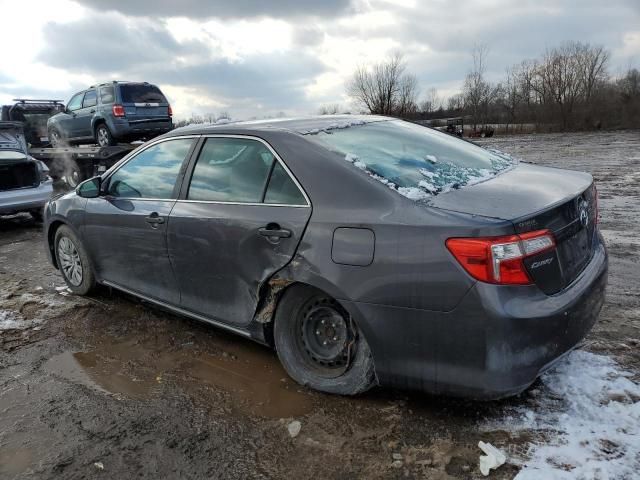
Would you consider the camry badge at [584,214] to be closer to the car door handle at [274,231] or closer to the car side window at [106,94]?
the car door handle at [274,231]

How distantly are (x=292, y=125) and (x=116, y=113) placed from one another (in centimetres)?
1035

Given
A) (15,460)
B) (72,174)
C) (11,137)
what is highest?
(11,137)

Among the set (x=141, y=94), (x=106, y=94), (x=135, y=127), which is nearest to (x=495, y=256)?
(x=135, y=127)

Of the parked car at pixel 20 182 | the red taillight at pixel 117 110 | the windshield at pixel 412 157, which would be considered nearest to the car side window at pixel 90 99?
the red taillight at pixel 117 110

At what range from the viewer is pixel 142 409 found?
123 inches

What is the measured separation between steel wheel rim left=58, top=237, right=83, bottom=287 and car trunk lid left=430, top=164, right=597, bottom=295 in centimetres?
370

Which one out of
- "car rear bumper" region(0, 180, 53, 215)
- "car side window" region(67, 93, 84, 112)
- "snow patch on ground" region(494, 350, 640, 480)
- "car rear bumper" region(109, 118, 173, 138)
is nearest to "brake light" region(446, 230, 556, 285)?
"snow patch on ground" region(494, 350, 640, 480)

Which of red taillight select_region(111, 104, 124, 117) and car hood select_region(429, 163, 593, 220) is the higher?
red taillight select_region(111, 104, 124, 117)

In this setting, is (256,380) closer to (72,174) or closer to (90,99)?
(72,174)

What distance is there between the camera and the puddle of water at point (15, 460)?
2635 mm

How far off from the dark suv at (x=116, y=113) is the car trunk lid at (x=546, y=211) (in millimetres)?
11290

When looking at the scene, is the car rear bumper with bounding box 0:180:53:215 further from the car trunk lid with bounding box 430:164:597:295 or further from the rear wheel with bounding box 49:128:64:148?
the car trunk lid with bounding box 430:164:597:295

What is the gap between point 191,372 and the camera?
3.56m

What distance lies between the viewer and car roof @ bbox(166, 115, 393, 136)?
343 centimetres
